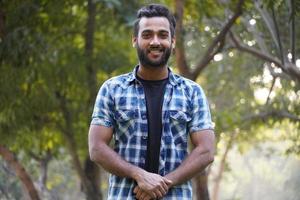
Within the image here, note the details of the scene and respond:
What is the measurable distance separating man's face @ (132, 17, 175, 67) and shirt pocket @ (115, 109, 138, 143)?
0.84 feet

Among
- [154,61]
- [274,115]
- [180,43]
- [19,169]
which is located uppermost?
[180,43]

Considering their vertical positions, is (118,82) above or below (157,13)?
below

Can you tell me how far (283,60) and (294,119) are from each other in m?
4.88

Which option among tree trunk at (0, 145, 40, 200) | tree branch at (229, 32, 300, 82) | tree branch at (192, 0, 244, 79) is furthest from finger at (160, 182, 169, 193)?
tree trunk at (0, 145, 40, 200)

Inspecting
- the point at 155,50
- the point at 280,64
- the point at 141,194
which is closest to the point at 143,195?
the point at 141,194

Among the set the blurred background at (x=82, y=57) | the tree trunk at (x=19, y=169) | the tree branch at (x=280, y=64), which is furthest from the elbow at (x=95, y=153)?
the tree trunk at (x=19, y=169)

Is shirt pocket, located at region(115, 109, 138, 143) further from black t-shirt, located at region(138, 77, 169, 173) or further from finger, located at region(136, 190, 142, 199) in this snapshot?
finger, located at region(136, 190, 142, 199)

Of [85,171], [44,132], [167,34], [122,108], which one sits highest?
[167,34]

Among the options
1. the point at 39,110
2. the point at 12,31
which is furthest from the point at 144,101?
the point at 39,110

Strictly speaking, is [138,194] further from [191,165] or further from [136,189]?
[191,165]

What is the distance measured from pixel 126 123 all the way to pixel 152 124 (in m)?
0.13

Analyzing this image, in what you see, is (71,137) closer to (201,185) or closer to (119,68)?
(119,68)

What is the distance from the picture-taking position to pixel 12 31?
758 cm

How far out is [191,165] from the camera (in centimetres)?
297
